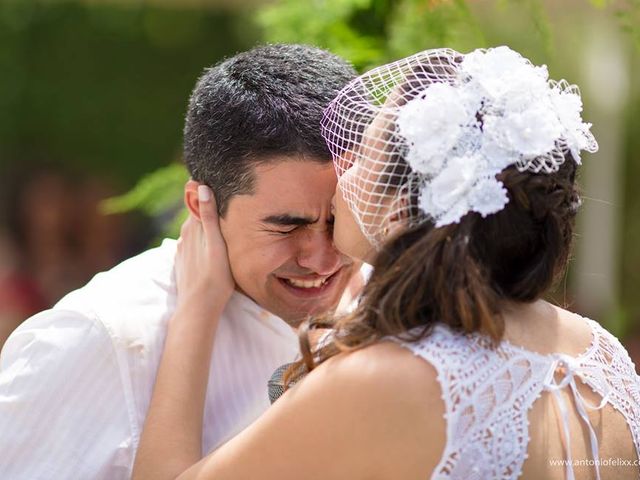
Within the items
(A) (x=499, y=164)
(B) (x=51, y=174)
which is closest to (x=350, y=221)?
(A) (x=499, y=164)

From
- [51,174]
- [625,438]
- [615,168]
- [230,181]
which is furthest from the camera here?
[51,174]

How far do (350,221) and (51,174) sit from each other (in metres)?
6.75

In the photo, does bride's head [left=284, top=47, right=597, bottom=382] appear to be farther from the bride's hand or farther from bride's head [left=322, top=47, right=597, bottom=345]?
the bride's hand

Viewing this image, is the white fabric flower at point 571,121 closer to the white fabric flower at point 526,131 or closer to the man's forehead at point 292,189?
the white fabric flower at point 526,131

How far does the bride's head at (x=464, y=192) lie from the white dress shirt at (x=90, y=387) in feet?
2.31

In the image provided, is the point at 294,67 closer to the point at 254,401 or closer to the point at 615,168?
the point at 254,401

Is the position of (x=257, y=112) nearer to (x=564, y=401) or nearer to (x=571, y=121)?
(x=571, y=121)

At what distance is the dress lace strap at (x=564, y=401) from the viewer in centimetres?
213

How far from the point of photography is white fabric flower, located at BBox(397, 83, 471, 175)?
2.18 metres

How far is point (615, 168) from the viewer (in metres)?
7.31

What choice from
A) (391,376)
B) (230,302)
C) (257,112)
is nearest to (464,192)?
(391,376)

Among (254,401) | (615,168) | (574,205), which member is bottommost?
(615,168)

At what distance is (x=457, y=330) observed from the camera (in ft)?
7.00

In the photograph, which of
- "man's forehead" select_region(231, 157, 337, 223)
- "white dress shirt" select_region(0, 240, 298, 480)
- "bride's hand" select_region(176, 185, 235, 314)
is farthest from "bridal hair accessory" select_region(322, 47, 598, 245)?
"white dress shirt" select_region(0, 240, 298, 480)
